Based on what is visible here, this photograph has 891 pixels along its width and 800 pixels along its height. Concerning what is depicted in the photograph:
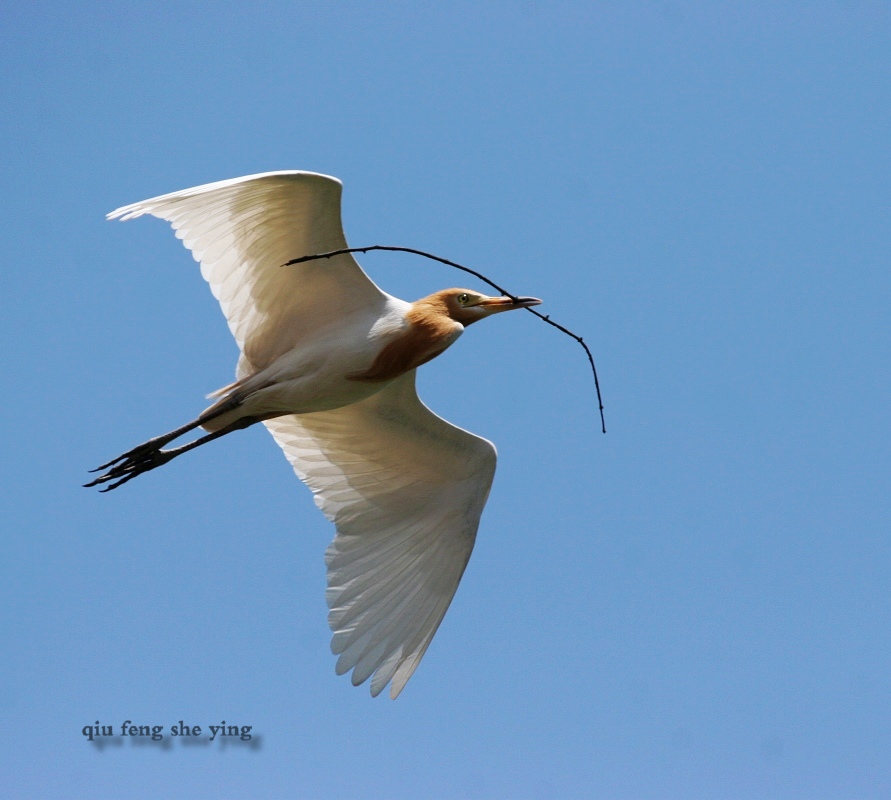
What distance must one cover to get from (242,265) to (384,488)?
275cm

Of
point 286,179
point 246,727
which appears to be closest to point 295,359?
point 286,179

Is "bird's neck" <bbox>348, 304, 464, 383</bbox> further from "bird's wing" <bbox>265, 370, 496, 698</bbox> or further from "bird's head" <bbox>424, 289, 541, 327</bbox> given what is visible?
"bird's wing" <bbox>265, 370, 496, 698</bbox>

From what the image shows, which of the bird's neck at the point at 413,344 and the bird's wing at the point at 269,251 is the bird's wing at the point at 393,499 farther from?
the bird's wing at the point at 269,251

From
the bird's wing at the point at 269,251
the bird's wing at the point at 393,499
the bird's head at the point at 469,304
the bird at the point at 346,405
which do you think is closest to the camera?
the bird's wing at the point at 269,251

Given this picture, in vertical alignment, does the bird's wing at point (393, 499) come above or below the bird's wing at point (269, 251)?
below

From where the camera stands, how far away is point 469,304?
11.4 m

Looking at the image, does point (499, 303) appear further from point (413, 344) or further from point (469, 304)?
point (413, 344)

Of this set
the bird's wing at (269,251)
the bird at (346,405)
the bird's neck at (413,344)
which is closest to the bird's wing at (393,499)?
the bird at (346,405)

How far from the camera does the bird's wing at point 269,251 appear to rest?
10.1 meters

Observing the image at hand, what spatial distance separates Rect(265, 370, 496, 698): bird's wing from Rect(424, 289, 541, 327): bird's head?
2.47 feet

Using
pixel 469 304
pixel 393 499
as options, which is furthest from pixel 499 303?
pixel 393 499

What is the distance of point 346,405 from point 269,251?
1.57 m

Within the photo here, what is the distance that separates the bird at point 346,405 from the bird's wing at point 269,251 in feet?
0.04

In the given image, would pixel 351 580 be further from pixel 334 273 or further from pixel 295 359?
pixel 334 273
